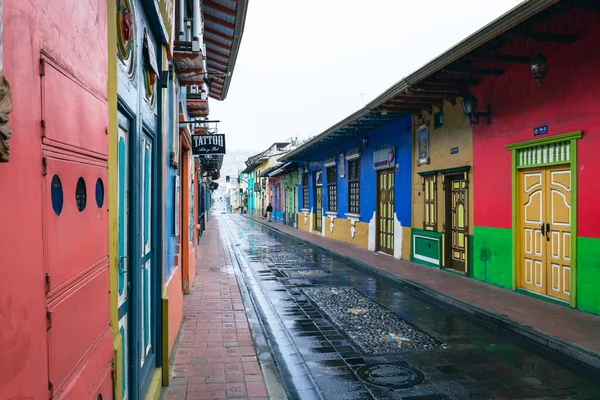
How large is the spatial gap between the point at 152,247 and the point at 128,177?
127cm

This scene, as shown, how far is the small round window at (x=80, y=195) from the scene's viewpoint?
6.23 ft

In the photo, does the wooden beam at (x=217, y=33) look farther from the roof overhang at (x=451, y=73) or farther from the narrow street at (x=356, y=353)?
the narrow street at (x=356, y=353)

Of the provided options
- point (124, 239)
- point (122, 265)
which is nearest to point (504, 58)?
point (124, 239)

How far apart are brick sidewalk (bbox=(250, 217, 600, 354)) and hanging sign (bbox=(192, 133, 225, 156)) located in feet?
16.3

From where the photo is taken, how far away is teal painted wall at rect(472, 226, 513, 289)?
28.3 ft

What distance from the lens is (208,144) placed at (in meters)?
9.45

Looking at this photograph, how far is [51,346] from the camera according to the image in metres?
1.56

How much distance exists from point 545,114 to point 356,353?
5297 mm

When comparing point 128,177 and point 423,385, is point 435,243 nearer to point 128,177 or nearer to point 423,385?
point 423,385

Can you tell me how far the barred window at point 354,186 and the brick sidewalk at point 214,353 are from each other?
9.63 meters

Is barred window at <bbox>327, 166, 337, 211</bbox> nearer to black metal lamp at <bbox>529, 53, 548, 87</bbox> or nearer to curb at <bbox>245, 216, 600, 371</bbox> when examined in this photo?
curb at <bbox>245, 216, 600, 371</bbox>

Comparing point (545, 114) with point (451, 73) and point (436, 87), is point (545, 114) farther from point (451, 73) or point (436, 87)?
point (436, 87)

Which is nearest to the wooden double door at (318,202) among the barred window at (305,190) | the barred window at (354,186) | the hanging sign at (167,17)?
the barred window at (305,190)

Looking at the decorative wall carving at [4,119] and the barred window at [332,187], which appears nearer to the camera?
the decorative wall carving at [4,119]
